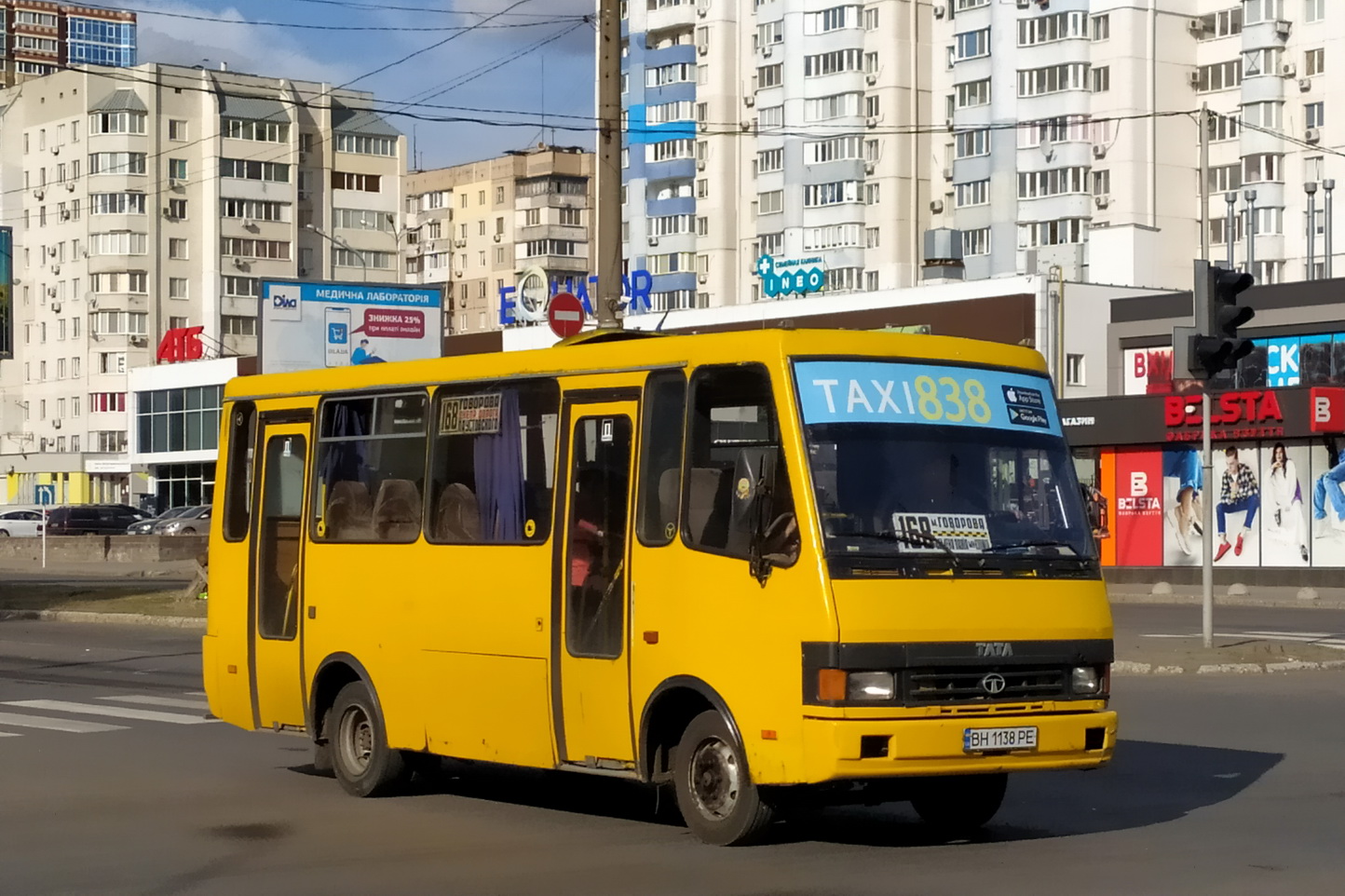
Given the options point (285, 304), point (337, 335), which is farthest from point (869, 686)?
point (337, 335)

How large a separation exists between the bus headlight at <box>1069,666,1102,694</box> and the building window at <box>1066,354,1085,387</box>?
47078 mm

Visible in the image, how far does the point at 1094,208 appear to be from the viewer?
8356cm

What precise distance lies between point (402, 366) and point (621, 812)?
304 centimetres

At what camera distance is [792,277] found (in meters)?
69.1

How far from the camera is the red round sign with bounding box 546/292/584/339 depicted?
22.1 metres

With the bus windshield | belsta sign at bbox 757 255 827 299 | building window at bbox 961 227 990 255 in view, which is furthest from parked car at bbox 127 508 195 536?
the bus windshield

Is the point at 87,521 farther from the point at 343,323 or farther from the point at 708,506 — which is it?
the point at 708,506

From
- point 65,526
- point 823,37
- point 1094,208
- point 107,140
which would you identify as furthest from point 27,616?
point 107,140

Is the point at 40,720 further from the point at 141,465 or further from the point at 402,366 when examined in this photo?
the point at 141,465

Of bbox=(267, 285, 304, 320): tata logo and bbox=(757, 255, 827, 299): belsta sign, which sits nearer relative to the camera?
bbox=(267, 285, 304, 320): tata logo

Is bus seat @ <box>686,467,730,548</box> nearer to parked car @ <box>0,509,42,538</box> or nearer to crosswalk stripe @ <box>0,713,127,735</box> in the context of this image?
crosswalk stripe @ <box>0,713,127,735</box>

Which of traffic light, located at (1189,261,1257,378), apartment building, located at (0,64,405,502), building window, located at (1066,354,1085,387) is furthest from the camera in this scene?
apartment building, located at (0,64,405,502)

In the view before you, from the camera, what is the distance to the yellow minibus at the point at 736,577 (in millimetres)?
9656

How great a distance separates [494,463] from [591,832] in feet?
7.27
